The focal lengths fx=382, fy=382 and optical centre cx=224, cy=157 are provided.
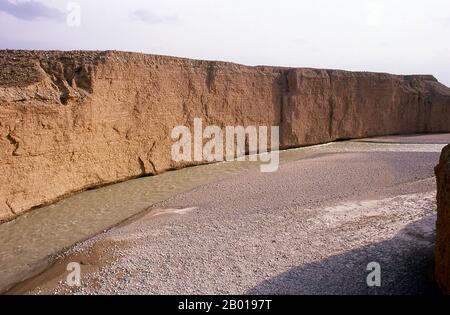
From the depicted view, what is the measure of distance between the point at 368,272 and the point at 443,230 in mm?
797

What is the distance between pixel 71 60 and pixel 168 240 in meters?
4.52

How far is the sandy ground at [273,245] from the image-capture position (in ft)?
11.8

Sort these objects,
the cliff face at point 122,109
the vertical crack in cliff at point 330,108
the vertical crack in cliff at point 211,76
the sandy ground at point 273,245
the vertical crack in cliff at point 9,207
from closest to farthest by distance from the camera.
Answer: the sandy ground at point 273,245, the vertical crack in cliff at point 9,207, the cliff face at point 122,109, the vertical crack in cliff at point 211,76, the vertical crack in cliff at point 330,108

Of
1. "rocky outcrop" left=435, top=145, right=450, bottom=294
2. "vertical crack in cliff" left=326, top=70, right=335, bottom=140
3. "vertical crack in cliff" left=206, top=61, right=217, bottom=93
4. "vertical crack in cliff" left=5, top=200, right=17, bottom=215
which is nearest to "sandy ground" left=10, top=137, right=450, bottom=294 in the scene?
"rocky outcrop" left=435, top=145, right=450, bottom=294

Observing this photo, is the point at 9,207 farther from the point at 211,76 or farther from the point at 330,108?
the point at 330,108

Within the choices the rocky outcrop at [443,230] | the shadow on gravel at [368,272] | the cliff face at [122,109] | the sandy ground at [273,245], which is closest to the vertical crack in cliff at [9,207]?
the cliff face at [122,109]

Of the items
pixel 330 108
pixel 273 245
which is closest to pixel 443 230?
pixel 273 245

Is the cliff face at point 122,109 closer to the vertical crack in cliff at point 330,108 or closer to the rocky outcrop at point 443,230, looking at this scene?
the vertical crack in cliff at point 330,108

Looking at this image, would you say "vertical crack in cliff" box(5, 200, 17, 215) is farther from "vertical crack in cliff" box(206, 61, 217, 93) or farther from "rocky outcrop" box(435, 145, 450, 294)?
"rocky outcrop" box(435, 145, 450, 294)

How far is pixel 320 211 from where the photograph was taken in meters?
5.32

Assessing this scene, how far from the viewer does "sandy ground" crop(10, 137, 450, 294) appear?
3.60m

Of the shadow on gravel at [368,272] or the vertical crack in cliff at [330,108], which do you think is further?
the vertical crack in cliff at [330,108]
